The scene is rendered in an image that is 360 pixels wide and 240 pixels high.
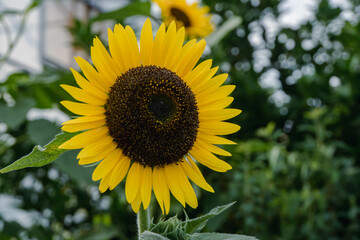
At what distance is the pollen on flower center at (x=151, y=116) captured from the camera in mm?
452

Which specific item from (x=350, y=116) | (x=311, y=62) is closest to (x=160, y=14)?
(x=350, y=116)

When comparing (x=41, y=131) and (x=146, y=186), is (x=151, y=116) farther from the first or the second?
(x=41, y=131)

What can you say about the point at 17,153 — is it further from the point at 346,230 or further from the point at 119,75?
the point at 346,230

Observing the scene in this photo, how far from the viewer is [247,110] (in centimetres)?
161

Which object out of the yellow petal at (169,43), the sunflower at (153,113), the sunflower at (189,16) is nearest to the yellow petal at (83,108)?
the sunflower at (153,113)

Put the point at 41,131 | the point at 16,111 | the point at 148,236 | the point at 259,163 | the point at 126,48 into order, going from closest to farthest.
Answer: the point at 148,236
the point at 126,48
the point at 41,131
the point at 16,111
the point at 259,163

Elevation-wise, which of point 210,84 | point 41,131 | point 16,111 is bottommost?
point 210,84

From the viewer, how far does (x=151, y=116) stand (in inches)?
18.7

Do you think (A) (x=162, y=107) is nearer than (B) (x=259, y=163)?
Yes

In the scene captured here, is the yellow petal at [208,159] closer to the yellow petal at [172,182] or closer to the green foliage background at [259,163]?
the yellow petal at [172,182]

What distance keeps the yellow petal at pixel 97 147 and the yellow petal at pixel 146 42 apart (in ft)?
0.36

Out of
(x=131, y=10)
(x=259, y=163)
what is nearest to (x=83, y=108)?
(x=131, y=10)

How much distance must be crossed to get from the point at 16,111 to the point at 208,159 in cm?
65

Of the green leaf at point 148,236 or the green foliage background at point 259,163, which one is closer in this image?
the green leaf at point 148,236
